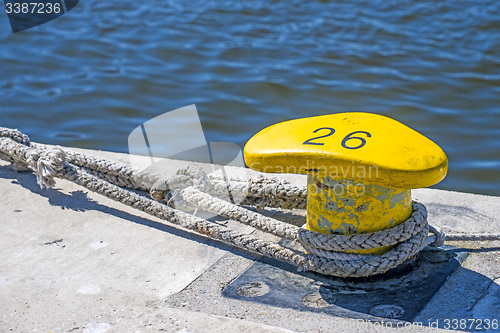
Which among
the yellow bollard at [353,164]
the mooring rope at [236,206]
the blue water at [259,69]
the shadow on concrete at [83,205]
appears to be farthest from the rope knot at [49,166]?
the blue water at [259,69]

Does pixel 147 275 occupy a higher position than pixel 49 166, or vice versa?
pixel 49 166

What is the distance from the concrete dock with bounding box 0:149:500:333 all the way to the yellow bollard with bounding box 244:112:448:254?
0.33 metres

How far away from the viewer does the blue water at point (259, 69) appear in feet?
15.8

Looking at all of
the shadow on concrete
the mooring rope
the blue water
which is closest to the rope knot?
the mooring rope

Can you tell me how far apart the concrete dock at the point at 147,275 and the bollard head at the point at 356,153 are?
0.46 metres

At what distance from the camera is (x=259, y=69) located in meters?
5.83

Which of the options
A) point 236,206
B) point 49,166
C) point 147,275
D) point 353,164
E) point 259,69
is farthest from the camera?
point 259,69

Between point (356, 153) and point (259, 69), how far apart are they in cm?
399

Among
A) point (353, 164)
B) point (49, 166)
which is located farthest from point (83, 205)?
point (353, 164)

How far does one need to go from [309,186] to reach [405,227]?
379 millimetres

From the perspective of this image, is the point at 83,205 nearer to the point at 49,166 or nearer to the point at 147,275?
the point at 49,166

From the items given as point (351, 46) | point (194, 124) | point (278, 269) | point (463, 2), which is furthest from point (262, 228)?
point (463, 2)

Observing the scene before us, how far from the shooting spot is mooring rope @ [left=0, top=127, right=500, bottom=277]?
2.16 m

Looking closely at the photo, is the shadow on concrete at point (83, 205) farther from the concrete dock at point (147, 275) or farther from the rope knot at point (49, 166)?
the rope knot at point (49, 166)
